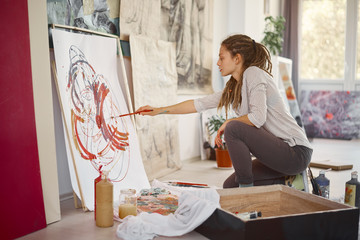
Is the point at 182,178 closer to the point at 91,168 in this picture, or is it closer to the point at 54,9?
the point at 91,168

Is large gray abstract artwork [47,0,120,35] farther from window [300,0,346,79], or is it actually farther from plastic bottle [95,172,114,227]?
window [300,0,346,79]

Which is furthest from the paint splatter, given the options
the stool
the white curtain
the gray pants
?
the white curtain

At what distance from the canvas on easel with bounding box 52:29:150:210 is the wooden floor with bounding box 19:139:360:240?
0.58 ft

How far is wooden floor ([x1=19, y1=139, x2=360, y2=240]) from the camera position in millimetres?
2018

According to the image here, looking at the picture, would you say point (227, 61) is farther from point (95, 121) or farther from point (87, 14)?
point (87, 14)

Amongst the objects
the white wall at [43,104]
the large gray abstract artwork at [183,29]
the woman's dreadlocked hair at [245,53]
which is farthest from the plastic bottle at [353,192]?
the large gray abstract artwork at [183,29]

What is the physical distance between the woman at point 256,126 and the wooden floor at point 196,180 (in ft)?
1.54

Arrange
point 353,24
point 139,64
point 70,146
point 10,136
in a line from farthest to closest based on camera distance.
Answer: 1. point 353,24
2. point 139,64
3. point 70,146
4. point 10,136

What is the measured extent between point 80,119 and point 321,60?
17.5 ft

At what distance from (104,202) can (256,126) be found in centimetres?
92

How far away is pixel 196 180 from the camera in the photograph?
3.35 m

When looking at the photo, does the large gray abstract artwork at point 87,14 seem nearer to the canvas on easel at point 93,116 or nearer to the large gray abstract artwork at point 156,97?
the canvas on easel at point 93,116

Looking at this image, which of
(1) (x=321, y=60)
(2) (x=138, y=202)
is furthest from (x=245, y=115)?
(1) (x=321, y=60)

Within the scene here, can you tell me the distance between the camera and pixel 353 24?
6656mm
